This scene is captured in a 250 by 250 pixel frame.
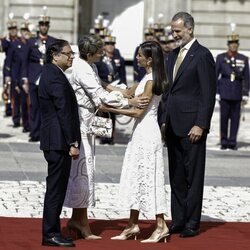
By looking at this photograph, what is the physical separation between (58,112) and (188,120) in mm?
1497

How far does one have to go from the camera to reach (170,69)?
11.9m

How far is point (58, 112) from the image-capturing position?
10.6 meters

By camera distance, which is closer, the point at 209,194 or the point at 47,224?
the point at 47,224

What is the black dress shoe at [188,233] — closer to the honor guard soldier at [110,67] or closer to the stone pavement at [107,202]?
the stone pavement at [107,202]

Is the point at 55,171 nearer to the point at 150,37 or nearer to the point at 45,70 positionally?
the point at 45,70

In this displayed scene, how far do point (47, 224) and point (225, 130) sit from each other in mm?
9721

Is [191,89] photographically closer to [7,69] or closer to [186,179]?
[186,179]

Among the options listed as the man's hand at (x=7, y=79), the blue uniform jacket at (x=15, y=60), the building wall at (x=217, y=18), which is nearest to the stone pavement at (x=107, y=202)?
the blue uniform jacket at (x=15, y=60)

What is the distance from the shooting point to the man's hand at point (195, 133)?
11.4 m

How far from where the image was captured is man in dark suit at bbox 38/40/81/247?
10625 mm

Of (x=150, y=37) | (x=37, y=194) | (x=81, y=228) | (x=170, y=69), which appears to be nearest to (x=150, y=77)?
(x=170, y=69)

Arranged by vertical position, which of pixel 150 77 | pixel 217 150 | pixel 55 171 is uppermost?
pixel 150 77

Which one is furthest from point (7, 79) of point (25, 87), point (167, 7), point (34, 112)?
point (167, 7)

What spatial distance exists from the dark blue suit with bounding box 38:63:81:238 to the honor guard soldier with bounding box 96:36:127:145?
9.12m
